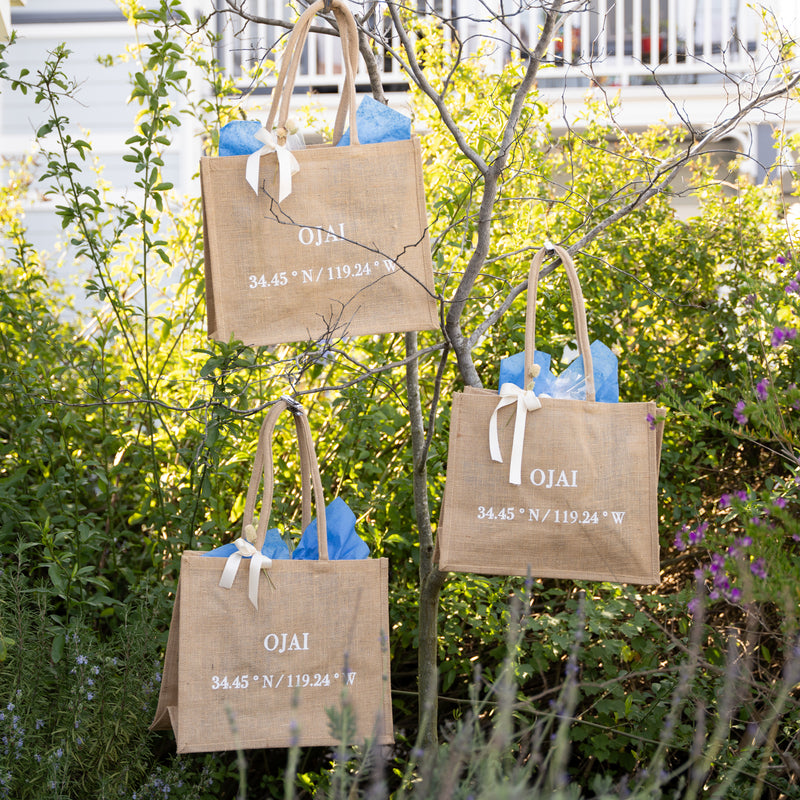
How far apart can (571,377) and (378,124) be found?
2.08 feet

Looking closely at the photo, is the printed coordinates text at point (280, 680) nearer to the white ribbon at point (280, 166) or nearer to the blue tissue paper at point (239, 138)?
the white ribbon at point (280, 166)

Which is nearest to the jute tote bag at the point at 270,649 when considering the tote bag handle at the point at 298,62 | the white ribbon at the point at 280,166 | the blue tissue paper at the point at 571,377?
the blue tissue paper at the point at 571,377

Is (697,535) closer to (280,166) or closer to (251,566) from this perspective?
(251,566)

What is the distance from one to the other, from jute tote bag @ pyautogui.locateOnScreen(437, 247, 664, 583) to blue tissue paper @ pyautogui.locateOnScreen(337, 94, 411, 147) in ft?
1.82

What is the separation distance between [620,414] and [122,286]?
7.65 ft

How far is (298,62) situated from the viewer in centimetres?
161

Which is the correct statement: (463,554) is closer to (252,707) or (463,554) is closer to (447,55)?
(252,707)

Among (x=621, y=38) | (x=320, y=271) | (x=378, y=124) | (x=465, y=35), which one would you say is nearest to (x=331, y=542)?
(x=320, y=271)

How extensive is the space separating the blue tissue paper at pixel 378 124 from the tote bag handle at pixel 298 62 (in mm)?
39

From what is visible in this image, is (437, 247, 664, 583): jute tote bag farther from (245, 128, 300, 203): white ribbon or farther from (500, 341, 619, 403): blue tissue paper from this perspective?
(245, 128, 300, 203): white ribbon

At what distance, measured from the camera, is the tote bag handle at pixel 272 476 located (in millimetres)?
1664

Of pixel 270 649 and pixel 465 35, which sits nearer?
pixel 270 649

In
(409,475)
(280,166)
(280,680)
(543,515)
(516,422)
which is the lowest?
(280,680)

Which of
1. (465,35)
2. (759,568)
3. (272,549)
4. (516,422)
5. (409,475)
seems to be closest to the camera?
(759,568)
